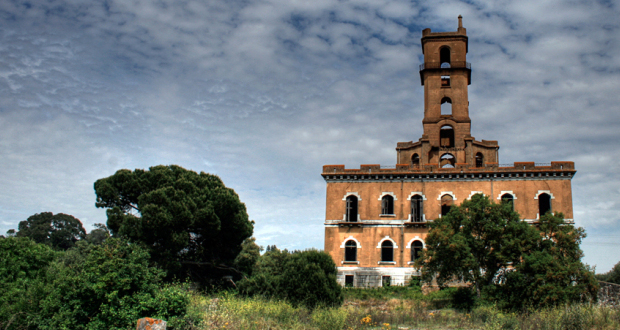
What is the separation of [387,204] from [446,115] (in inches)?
396

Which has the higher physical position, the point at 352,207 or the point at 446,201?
the point at 446,201

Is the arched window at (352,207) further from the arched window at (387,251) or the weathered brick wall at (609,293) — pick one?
the weathered brick wall at (609,293)

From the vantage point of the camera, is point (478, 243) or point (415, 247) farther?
point (415, 247)

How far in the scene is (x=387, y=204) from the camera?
35375mm

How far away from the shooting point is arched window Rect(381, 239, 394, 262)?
34.0 metres

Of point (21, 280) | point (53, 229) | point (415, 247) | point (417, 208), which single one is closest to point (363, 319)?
point (21, 280)

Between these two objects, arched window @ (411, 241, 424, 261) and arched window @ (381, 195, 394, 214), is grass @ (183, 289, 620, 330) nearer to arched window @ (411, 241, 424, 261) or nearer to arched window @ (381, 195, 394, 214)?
arched window @ (411, 241, 424, 261)

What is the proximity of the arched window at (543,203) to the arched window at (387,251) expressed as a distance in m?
11.1

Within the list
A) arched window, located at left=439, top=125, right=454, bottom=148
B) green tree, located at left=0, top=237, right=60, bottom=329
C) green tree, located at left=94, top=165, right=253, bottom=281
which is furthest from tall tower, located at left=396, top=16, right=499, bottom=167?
green tree, located at left=0, top=237, right=60, bottom=329

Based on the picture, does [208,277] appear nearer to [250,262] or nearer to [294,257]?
[250,262]

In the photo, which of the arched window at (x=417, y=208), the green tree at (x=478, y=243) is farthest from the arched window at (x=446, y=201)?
the green tree at (x=478, y=243)

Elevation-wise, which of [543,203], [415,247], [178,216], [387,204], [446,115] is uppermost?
[446,115]

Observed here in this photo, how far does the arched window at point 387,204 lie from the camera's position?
35031mm

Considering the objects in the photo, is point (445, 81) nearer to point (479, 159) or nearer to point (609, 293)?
point (479, 159)
